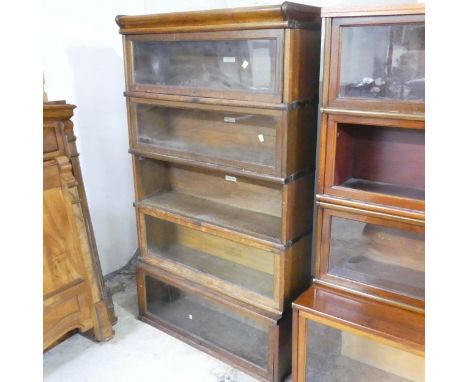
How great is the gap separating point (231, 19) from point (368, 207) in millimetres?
810

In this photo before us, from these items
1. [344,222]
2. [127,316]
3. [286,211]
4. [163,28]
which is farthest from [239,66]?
[127,316]

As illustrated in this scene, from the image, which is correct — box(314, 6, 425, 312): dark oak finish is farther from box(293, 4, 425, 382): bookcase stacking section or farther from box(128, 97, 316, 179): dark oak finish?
box(128, 97, 316, 179): dark oak finish

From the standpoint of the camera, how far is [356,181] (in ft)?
5.12

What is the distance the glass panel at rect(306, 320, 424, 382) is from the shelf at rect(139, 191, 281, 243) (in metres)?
0.41

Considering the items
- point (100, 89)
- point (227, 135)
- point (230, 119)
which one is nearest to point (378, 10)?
point (230, 119)

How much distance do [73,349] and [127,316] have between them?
0.33 m

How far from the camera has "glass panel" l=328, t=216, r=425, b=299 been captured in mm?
1456

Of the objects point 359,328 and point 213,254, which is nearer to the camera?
point 359,328

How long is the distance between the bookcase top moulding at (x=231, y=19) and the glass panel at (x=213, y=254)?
903mm

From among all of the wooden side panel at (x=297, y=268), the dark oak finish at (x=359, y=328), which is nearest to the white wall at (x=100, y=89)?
the wooden side panel at (x=297, y=268)

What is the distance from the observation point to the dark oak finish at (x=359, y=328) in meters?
1.33

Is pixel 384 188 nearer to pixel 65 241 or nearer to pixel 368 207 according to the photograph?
pixel 368 207

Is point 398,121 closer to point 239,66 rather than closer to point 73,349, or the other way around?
point 239,66

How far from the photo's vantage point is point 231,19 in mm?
1483
